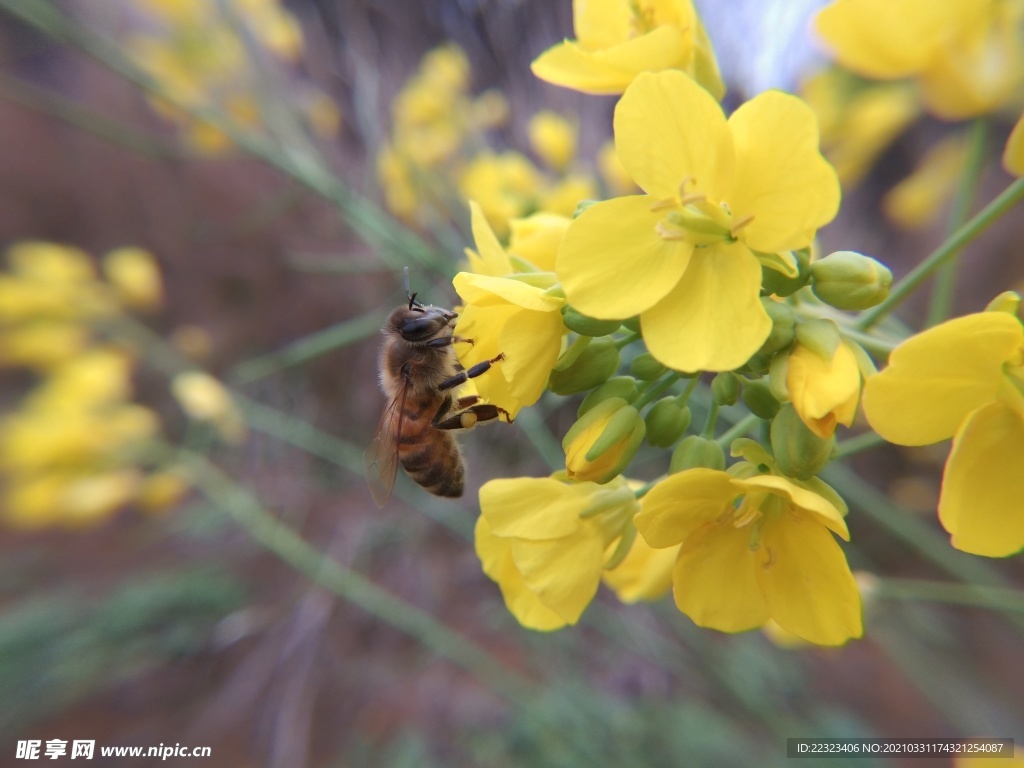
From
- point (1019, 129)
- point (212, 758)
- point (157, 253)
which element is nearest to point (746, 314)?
point (1019, 129)

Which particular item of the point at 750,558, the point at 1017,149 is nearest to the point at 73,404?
the point at 750,558

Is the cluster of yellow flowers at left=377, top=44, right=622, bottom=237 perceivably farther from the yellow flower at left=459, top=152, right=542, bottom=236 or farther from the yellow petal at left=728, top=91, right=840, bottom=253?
the yellow petal at left=728, top=91, right=840, bottom=253

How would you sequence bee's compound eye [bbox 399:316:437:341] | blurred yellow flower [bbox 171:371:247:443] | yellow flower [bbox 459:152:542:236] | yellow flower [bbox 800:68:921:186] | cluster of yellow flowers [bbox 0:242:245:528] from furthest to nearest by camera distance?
cluster of yellow flowers [bbox 0:242:245:528] < blurred yellow flower [bbox 171:371:247:443] < yellow flower [bbox 800:68:921:186] < yellow flower [bbox 459:152:542:236] < bee's compound eye [bbox 399:316:437:341]

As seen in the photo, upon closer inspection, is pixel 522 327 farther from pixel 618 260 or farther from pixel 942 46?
pixel 942 46

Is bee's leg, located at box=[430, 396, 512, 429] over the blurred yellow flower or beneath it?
over

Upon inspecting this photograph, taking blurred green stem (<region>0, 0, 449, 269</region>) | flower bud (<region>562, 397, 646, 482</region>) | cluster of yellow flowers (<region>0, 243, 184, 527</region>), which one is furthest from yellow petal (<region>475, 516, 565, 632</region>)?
cluster of yellow flowers (<region>0, 243, 184, 527</region>)
